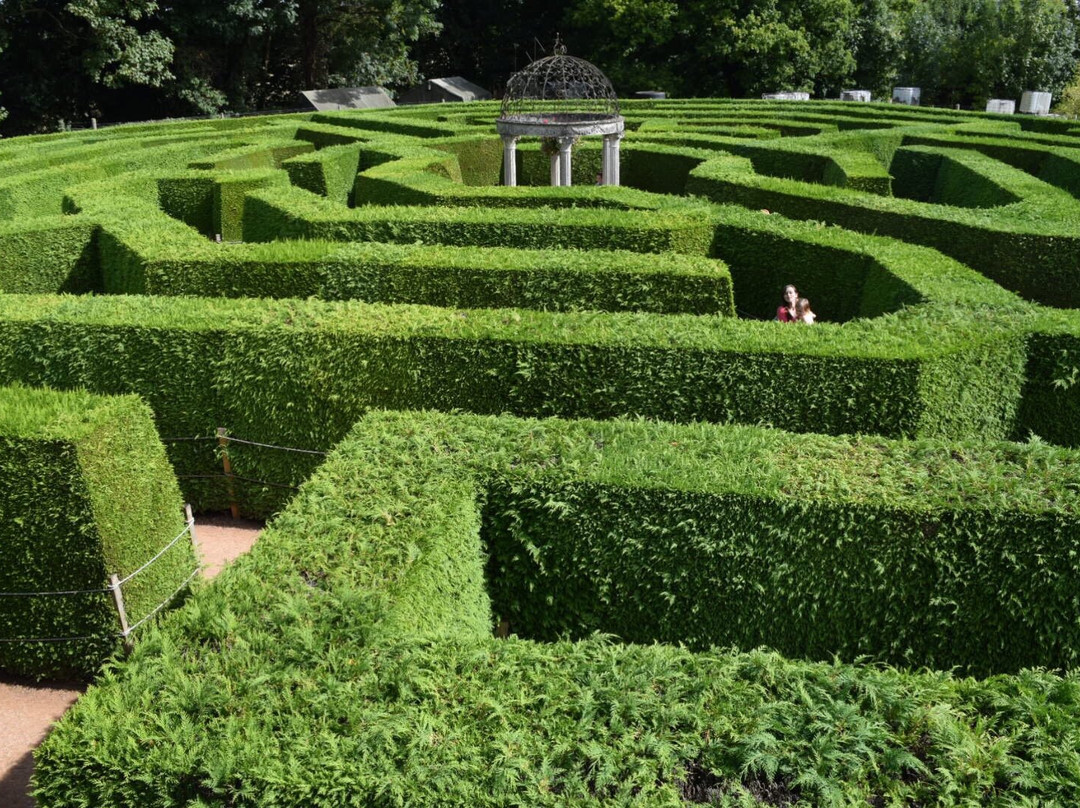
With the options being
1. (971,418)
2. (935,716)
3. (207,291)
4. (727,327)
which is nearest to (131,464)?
(207,291)

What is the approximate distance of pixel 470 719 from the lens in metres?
5.09

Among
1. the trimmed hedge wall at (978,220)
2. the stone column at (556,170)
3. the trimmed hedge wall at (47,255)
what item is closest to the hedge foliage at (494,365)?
the trimmed hedge wall at (978,220)

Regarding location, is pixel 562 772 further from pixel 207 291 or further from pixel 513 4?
pixel 513 4

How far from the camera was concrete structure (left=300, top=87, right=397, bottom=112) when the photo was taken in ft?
164

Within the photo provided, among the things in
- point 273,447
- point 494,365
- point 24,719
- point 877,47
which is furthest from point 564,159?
point 877,47

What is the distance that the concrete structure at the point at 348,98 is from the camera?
4997 cm

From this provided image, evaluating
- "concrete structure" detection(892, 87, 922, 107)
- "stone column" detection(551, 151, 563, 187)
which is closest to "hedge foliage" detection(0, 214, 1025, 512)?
"stone column" detection(551, 151, 563, 187)

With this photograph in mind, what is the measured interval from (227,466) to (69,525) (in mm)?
3181

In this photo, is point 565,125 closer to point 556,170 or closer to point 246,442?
point 556,170

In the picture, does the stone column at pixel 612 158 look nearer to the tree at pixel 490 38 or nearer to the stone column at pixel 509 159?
the stone column at pixel 509 159

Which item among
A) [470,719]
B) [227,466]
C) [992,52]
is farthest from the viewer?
[992,52]

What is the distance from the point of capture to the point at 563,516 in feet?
25.2

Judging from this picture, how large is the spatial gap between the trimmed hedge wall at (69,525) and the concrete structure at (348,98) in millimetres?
43155

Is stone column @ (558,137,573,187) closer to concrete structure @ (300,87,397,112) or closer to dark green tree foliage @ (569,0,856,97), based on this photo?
concrete structure @ (300,87,397,112)
